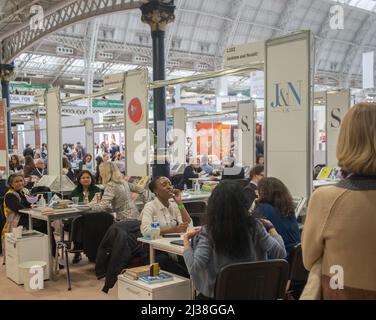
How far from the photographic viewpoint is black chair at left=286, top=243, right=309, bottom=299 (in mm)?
3273

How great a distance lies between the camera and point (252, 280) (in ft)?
8.56

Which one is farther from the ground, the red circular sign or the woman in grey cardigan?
the red circular sign

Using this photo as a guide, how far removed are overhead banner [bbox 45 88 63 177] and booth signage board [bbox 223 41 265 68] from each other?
159 inches

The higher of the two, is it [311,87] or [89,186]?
[311,87]

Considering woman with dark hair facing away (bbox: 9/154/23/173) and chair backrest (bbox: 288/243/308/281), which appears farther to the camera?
woman with dark hair facing away (bbox: 9/154/23/173)

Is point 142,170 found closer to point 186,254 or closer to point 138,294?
point 138,294

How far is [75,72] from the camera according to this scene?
79.9 ft

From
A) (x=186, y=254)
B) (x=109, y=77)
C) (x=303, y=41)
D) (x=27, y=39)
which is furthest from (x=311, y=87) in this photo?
(x=27, y=39)

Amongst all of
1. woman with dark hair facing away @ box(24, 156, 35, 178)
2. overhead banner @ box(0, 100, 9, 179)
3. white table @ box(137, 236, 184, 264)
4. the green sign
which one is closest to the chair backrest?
white table @ box(137, 236, 184, 264)

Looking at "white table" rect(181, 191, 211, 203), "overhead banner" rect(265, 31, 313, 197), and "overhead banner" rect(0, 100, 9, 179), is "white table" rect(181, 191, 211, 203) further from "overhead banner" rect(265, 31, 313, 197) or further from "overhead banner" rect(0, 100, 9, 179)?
"overhead banner" rect(0, 100, 9, 179)

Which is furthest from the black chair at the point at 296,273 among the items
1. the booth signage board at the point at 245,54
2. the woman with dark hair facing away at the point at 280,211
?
the booth signage board at the point at 245,54

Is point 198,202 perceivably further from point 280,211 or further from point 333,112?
point 333,112

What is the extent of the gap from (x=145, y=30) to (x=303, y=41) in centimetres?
1617

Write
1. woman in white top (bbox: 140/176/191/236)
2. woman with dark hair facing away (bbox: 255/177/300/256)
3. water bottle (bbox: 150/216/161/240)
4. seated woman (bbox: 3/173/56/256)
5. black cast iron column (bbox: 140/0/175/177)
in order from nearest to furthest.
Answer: woman with dark hair facing away (bbox: 255/177/300/256), water bottle (bbox: 150/216/161/240), woman in white top (bbox: 140/176/191/236), seated woman (bbox: 3/173/56/256), black cast iron column (bbox: 140/0/175/177)
